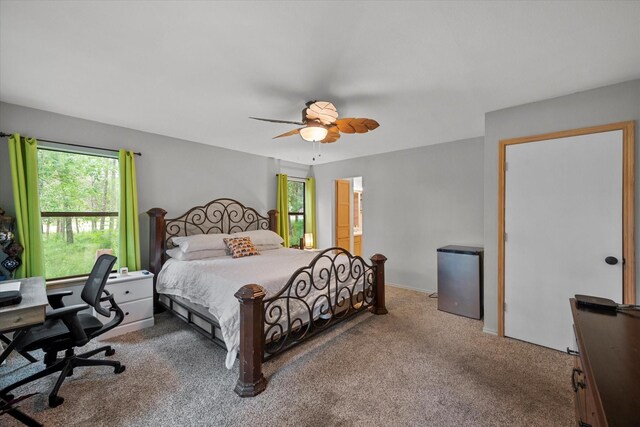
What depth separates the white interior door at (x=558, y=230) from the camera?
7.63ft

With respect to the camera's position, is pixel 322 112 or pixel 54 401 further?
pixel 322 112

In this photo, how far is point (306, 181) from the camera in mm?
6035

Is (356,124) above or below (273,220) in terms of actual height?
above

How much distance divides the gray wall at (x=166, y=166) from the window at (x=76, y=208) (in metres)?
0.26

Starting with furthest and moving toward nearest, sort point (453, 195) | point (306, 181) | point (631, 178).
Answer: point (306, 181) → point (453, 195) → point (631, 178)

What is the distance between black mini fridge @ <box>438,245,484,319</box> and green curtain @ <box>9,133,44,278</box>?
4.80 m

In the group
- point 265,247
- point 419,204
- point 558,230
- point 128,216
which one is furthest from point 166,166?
point 558,230

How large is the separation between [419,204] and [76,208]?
16.1 ft

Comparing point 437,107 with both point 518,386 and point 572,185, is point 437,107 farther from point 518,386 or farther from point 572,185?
point 518,386

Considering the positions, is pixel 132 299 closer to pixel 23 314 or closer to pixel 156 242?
pixel 156 242

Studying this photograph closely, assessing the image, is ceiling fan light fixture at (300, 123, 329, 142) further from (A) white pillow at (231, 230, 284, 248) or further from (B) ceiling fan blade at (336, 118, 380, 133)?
(A) white pillow at (231, 230, 284, 248)

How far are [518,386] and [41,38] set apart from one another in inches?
167

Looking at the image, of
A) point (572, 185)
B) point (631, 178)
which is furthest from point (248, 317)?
point (631, 178)

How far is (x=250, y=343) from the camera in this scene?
1.97 m
